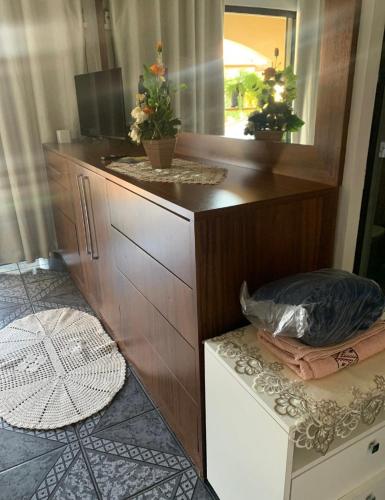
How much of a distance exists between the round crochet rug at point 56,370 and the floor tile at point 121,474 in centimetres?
25

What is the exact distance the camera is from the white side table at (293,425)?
0.80 m

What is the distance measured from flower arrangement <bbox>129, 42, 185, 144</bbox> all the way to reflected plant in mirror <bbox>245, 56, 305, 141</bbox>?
33cm

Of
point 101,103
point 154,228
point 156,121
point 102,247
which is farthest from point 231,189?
point 101,103

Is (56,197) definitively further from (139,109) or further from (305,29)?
(305,29)

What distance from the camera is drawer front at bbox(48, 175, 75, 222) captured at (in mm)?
2332

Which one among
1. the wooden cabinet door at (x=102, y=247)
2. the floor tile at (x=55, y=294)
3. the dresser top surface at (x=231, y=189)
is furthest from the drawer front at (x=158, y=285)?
the floor tile at (x=55, y=294)

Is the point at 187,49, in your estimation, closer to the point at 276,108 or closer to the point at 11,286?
the point at 276,108

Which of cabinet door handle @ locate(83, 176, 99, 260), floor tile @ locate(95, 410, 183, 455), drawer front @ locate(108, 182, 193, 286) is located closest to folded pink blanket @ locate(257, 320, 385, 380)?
drawer front @ locate(108, 182, 193, 286)

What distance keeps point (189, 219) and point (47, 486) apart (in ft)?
3.44

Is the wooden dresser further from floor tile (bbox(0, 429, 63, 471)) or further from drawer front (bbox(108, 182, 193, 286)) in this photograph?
floor tile (bbox(0, 429, 63, 471))

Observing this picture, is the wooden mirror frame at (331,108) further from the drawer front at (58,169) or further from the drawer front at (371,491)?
the drawer front at (58,169)

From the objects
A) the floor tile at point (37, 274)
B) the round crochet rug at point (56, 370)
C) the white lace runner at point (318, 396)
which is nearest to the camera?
the white lace runner at point (318, 396)

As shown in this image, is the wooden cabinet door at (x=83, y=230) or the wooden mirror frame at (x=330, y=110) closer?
the wooden mirror frame at (x=330, y=110)

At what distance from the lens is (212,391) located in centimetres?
107
